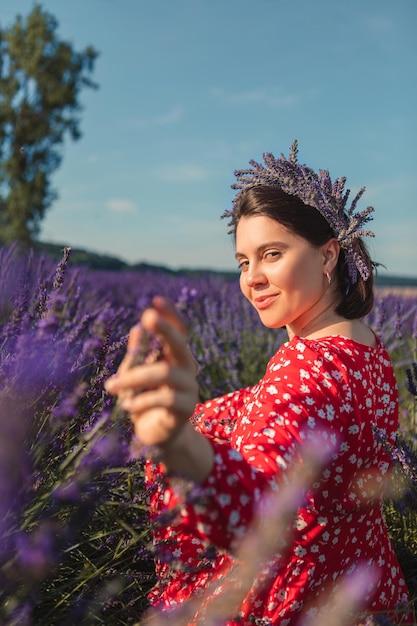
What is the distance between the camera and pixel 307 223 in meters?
1.64

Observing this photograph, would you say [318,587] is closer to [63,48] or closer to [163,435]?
[163,435]

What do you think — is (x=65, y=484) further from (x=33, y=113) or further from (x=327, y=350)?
(x=33, y=113)

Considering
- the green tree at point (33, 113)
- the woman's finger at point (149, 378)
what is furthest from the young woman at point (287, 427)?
the green tree at point (33, 113)

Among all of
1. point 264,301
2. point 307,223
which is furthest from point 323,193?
point 264,301

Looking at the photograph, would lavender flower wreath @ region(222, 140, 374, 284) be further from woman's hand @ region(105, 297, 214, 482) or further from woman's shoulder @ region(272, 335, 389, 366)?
woman's hand @ region(105, 297, 214, 482)

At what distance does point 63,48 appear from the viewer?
68.8 feet

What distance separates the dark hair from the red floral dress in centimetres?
16

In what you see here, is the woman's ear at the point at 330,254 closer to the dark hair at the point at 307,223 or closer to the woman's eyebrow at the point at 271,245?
the dark hair at the point at 307,223

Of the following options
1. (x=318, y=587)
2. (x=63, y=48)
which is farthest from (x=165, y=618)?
(x=63, y=48)

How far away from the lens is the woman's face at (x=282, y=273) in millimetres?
1574

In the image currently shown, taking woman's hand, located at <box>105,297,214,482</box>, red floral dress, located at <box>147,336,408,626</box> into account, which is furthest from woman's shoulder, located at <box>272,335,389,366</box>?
woman's hand, located at <box>105,297,214,482</box>

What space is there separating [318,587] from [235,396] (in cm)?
74

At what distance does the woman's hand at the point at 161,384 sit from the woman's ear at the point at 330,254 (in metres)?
0.91

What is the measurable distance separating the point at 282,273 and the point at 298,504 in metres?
0.69
